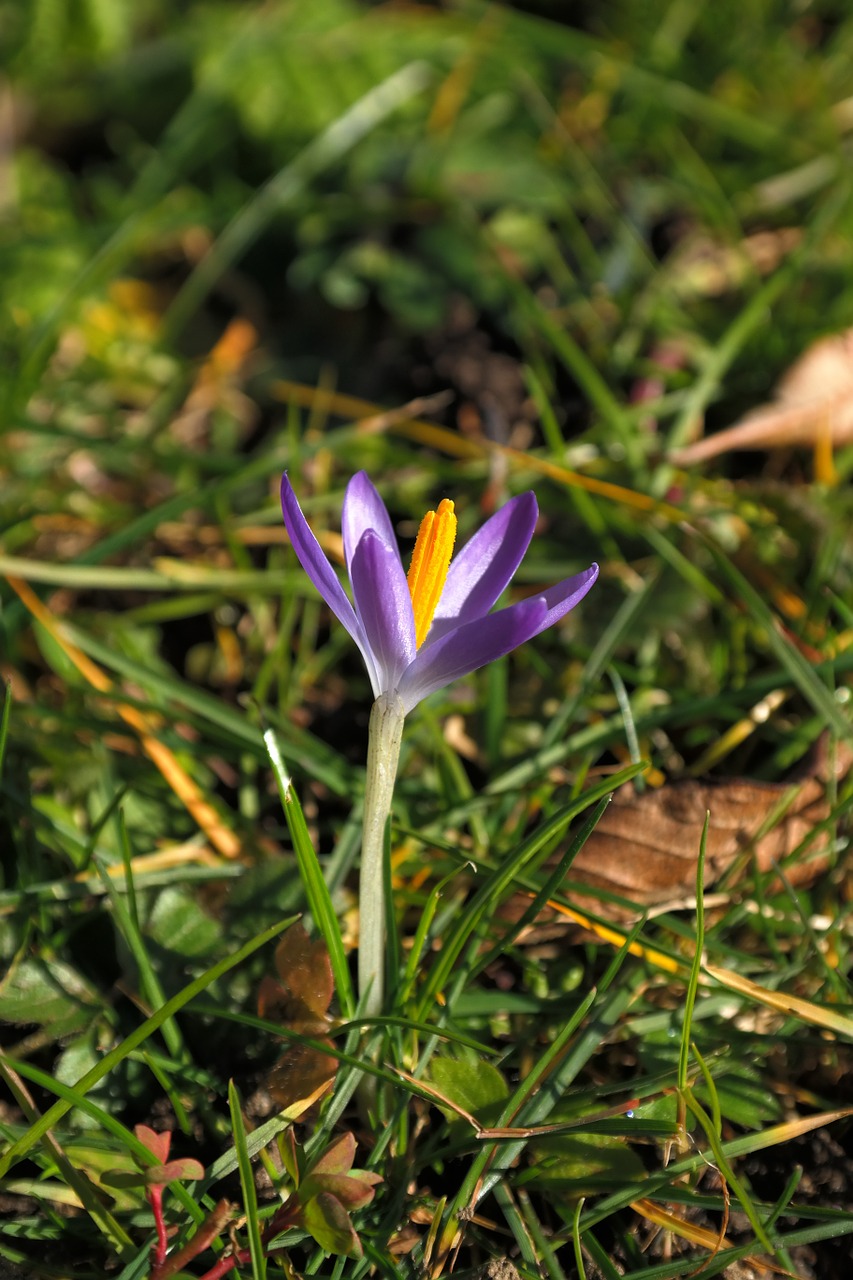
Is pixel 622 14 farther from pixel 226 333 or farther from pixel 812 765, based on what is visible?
pixel 812 765

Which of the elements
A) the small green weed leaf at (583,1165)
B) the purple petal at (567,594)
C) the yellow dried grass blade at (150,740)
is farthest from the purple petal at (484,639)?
the yellow dried grass blade at (150,740)

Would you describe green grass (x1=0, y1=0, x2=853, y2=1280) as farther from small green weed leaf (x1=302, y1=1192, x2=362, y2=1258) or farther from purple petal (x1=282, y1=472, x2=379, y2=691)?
purple petal (x1=282, y1=472, x2=379, y2=691)

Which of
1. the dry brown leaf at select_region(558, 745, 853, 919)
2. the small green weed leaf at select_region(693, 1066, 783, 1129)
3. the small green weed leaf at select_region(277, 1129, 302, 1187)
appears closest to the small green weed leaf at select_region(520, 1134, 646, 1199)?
the small green weed leaf at select_region(693, 1066, 783, 1129)

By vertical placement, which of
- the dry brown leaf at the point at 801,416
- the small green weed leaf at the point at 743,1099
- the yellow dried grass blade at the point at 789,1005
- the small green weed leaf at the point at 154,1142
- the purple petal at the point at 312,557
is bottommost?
the small green weed leaf at the point at 743,1099

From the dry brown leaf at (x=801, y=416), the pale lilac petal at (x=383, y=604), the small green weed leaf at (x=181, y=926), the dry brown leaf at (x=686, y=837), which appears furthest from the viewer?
the dry brown leaf at (x=801, y=416)

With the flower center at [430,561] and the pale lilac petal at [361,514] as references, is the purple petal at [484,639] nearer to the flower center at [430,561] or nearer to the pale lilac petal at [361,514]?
the flower center at [430,561]

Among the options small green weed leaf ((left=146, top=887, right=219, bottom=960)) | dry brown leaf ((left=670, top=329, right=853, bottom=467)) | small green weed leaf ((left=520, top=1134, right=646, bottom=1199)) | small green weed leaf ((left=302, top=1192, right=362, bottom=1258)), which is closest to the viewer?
small green weed leaf ((left=302, top=1192, right=362, bottom=1258))

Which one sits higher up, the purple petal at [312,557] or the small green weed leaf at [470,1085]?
the purple petal at [312,557]
